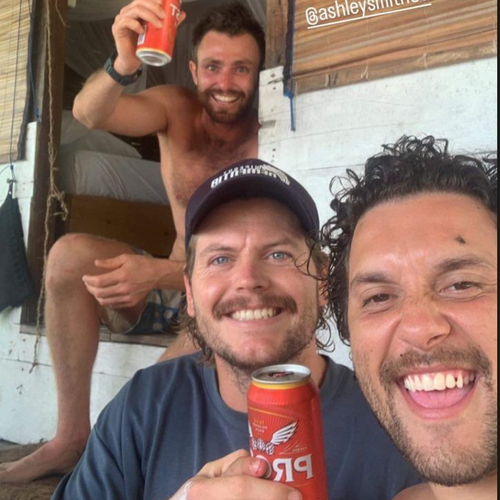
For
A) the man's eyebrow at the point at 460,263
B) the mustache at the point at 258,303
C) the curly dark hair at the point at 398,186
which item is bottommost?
the mustache at the point at 258,303

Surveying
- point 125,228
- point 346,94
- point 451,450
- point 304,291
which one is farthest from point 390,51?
point 125,228

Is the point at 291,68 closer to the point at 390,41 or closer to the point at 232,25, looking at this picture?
the point at 390,41

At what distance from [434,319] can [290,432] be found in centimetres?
18

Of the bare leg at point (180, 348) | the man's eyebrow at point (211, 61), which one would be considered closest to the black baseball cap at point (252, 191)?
the bare leg at point (180, 348)

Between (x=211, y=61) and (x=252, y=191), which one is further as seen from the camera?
(x=211, y=61)

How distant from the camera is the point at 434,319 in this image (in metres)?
0.52

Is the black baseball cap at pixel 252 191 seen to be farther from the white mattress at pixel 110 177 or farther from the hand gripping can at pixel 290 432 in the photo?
the white mattress at pixel 110 177

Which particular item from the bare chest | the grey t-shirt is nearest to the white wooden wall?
the bare chest

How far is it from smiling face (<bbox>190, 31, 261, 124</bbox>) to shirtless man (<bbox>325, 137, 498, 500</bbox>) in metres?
1.07

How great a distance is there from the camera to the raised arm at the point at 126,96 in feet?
3.33

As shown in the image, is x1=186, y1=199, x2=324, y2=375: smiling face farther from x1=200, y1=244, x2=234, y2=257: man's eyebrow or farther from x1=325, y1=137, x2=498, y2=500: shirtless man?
x1=325, y1=137, x2=498, y2=500: shirtless man

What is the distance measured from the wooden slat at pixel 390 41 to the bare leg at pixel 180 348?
0.71 metres

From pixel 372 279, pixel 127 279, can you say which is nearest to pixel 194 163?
pixel 127 279

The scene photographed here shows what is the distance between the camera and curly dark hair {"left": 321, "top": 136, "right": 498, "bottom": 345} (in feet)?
2.02
